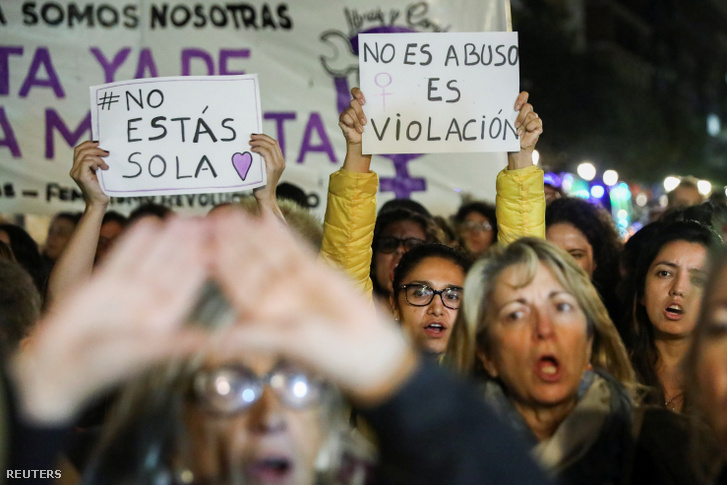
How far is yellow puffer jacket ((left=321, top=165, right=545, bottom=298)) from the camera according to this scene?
10.7 ft

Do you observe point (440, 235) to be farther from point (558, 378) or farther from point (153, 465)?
point (153, 465)

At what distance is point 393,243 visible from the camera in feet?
14.0

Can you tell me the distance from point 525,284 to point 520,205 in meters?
1.14

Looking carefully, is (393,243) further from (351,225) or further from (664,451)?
(664,451)

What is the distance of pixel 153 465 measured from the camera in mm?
1290

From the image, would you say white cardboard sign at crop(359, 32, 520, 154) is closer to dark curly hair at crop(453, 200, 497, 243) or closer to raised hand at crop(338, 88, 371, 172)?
raised hand at crop(338, 88, 371, 172)

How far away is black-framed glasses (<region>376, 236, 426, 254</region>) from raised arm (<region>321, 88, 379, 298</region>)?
85cm

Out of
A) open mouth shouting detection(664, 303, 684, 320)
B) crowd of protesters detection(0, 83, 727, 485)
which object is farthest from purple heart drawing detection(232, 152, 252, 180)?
open mouth shouting detection(664, 303, 684, 320)

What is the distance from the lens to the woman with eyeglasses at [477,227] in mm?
5051

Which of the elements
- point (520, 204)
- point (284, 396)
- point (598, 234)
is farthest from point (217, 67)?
point (284, 396)

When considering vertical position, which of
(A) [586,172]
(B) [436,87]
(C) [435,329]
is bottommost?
(C) [435,329]

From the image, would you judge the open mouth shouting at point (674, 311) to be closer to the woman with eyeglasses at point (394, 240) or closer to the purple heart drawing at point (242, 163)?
the woman with eyeglasses at point (394, 240)

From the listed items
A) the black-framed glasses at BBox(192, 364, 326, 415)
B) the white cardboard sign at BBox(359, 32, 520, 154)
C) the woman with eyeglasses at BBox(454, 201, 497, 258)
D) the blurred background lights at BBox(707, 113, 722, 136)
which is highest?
the blurred background lights at BBox(707, 113, 722, 136)

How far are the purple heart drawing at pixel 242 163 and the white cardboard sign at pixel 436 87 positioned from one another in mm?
558
